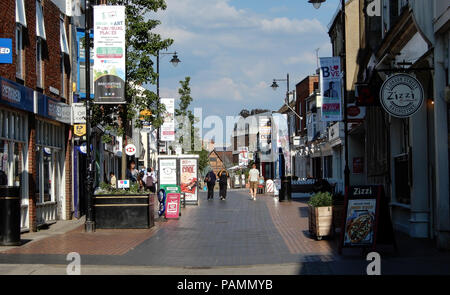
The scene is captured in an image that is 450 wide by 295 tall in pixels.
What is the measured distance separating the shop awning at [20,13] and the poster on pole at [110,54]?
2.46 m

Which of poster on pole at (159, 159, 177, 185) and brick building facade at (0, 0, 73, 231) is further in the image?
poster on pole at (159, 159, 177, 185)

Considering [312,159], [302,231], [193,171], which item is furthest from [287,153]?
[302,231]

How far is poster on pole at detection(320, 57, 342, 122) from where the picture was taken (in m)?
28.0

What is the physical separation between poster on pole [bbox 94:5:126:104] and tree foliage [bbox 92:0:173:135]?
7.62 ft

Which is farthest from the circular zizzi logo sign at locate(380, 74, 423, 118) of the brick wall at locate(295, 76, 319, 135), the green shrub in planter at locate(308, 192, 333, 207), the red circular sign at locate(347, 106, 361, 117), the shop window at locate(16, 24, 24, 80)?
the brick wall at locate(295, 76, 319, 135)

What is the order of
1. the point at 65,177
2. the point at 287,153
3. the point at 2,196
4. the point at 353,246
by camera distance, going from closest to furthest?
the point at 353,246
the point at 2,196
the point at 65,177
the point at 287,153

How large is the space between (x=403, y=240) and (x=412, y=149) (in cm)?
220

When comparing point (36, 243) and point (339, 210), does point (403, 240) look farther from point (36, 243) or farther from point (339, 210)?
point (36, 243)

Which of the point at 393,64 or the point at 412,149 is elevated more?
the point at 393,64

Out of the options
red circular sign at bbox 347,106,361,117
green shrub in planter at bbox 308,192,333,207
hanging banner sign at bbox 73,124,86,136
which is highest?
red circular sign at bbox 347,106,361,117

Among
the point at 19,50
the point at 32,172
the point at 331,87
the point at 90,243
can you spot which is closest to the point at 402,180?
the point at 90,243

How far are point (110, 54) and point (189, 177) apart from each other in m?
12.6

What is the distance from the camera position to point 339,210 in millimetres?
15531

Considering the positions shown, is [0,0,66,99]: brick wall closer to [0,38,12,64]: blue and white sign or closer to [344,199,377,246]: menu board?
[0,38,12,64]: blue and white sign
